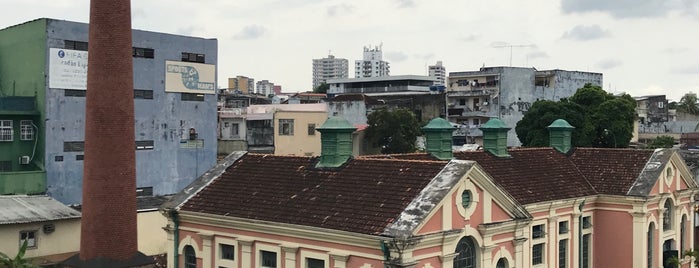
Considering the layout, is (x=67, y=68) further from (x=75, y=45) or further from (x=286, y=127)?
(x=286, y=127)

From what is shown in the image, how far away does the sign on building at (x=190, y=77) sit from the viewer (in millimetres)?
50281

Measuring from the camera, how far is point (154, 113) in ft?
162

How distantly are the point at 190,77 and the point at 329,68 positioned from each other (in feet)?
440

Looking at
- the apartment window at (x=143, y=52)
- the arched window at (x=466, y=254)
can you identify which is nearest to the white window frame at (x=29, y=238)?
the apartment window at (x=143, y=52)

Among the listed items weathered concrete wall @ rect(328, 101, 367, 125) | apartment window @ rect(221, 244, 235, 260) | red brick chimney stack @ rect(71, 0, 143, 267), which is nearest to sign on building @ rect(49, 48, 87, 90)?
red brick chimney stack @ rect(71, 0, 143, 267)

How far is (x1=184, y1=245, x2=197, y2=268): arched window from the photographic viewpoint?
25.8 meters

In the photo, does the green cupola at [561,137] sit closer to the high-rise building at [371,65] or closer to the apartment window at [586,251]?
the apartment window at [586,251]

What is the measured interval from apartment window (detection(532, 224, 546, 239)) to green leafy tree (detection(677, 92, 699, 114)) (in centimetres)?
7820

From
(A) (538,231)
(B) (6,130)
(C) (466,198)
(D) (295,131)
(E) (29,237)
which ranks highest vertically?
(D) (295,131)

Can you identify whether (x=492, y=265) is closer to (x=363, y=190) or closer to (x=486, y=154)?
(x=363, y=190)

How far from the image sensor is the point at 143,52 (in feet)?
160

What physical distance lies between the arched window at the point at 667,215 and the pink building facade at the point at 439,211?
0.06m

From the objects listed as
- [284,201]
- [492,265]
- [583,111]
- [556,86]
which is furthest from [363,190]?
[556,86]

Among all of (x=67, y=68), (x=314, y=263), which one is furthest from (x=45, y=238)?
(x=314, y=263)
